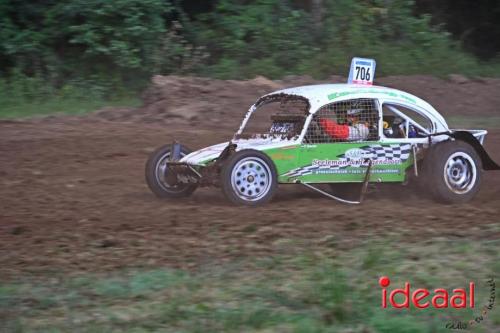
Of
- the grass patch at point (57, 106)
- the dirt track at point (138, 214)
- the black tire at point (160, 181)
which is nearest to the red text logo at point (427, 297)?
the dirt track at point (138, 214)

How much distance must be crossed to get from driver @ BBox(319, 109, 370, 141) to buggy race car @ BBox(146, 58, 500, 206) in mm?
12

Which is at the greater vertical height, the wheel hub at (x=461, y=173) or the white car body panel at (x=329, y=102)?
the white car body panel at (x=329, y=102)

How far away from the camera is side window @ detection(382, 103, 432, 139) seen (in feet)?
36.5

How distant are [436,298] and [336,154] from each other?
4119 millimetres

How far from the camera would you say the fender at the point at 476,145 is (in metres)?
11.1

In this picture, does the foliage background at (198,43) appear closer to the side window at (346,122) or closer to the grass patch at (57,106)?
the grass patch at (57,106)

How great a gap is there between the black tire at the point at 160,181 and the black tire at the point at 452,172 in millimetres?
2806

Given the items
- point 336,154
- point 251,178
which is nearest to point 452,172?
point 336,154

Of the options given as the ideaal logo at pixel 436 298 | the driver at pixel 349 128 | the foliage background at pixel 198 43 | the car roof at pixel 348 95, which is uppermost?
the foliage background at pixel 198 43

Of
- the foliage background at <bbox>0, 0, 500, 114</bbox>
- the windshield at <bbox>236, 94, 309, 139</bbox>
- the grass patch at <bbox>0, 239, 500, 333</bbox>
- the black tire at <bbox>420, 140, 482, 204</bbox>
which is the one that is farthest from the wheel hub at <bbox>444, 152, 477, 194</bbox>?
Result: the foliage background at <bbox>0, 0, 500, 114</bbox>

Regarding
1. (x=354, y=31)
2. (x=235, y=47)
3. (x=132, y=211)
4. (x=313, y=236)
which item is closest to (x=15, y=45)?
(x=235, y=47)

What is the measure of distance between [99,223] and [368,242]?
2881mm

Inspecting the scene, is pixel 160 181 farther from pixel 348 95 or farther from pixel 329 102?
pixel 348 95

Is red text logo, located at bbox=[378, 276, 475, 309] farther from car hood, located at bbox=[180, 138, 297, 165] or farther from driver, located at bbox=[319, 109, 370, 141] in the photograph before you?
driver, located at bbox=[319, 109, 370, 141]
